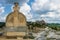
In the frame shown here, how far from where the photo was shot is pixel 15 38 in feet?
26.6

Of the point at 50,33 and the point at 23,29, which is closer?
the point at 50,33

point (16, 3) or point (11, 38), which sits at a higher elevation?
point (16, 3)

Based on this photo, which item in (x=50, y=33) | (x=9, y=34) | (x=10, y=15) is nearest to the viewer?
(x=50, y=33)

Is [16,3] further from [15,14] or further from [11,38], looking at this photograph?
[11,38]

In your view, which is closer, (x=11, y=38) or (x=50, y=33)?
(x=50, y=33)

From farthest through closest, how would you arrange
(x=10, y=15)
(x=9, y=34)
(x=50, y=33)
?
(x=10, y=15) → (x=9, y=34) → (x=50, y=33)

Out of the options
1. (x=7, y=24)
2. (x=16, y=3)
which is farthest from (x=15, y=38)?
(x=16, y=3)

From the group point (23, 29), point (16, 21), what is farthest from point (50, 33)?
point (16, 21)

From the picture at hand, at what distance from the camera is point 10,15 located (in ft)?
28.2

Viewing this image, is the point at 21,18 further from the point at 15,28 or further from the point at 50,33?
the point at 50,33

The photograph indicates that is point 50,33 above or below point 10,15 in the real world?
below

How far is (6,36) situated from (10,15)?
2.80 feet

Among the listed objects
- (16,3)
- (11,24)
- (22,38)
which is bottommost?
(22,38)

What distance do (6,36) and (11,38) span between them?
25 centimetres
